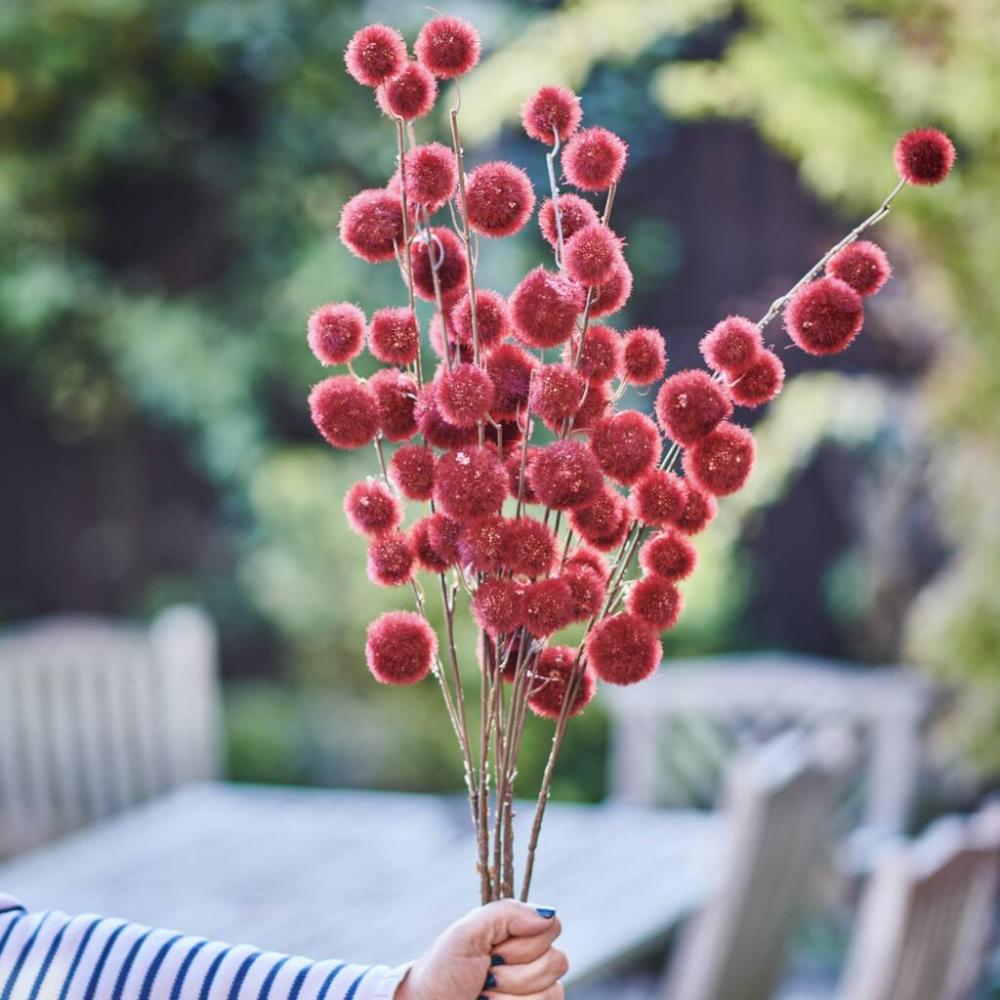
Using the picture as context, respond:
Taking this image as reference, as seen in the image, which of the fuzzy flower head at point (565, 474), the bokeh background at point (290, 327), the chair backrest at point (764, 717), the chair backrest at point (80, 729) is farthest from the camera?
the bokeh background at point (290, 327)

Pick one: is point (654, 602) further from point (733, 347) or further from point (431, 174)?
point (431, 174)

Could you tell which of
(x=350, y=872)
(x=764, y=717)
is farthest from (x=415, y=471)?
(x=764, y=717)

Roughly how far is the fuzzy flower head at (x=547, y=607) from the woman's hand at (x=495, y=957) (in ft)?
0.57

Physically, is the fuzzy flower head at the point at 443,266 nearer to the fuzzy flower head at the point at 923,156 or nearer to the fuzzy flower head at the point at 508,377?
the fuzzy flower head at the point at 508,377

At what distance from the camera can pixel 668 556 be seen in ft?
2.76

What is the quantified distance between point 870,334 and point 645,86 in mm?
987

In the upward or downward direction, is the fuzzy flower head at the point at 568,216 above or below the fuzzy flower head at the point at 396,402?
above

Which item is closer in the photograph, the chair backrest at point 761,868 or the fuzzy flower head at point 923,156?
the fuzzy flower head at point 923,156

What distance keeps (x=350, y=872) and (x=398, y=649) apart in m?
1.35

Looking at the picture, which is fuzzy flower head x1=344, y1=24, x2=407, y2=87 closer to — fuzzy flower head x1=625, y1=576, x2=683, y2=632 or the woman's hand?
fuzzy flower head x1=625, y1=576, x2=683, y2=632

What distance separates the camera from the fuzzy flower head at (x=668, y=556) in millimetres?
841

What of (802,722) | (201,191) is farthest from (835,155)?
(201,191)

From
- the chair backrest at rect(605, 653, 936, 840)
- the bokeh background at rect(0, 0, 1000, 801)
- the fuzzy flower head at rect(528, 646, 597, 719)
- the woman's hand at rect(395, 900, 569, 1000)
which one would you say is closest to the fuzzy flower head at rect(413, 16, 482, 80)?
the fuzzy flower head at rect(528, 646, 597, 719)

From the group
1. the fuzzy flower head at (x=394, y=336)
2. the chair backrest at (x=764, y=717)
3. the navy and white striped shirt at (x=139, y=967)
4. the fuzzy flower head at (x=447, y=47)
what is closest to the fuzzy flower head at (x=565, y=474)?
the fuzzy flower head at (x=394, y=336)
